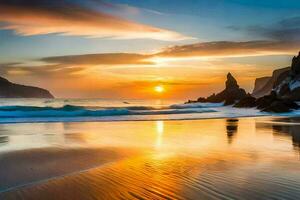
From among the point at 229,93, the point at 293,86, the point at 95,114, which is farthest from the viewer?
the point at 229,93

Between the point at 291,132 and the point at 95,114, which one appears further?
the point at 95,114

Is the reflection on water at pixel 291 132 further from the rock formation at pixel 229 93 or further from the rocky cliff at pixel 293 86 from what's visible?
the rock formation at pixel 229 93

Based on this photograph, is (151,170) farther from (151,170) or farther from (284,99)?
(284,99)

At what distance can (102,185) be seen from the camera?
6.50 meters

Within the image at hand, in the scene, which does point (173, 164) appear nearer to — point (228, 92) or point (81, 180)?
point (81, 180)

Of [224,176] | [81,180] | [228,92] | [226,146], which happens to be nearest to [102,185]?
[81,180]

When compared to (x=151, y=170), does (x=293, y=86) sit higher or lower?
higher

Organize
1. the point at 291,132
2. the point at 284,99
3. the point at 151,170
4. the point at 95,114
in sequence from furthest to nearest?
the point at 284,99
the point at 95,114
the point at 291,132
the point at 151,170

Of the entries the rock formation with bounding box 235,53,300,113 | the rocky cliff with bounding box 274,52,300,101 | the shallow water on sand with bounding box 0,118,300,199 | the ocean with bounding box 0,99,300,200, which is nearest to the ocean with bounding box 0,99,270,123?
the rock formation with bounding box 235,53,300,113

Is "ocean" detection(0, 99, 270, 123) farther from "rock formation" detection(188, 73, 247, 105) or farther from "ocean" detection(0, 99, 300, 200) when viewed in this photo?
"rock formation" detection(188, 73, 247, 105)

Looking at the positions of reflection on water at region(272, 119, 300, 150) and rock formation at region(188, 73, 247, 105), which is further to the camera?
rock formation at region(188, 73, 247, 105)

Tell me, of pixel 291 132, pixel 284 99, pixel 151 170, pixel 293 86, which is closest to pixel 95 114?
pixel 291 132

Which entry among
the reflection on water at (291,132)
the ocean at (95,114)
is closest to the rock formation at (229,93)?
the ocean at (95,114)

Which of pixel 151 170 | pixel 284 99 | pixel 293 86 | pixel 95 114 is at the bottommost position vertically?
pixel 151 170
